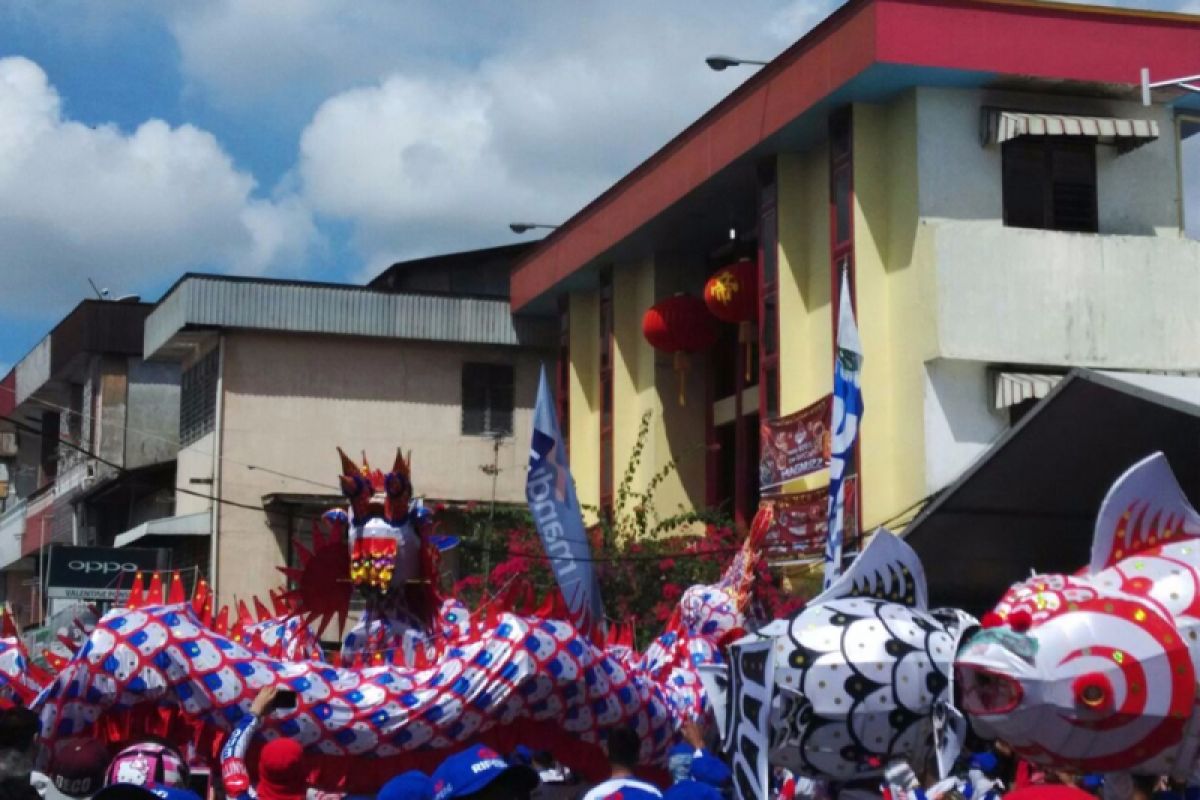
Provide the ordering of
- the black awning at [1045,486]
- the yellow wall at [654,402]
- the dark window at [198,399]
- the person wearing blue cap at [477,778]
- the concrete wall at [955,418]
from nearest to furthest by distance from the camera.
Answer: the person wearing blue cap at [477,778]
the black awning at [1045,486]
the concrete wall at [955,418]
the yellow wall at [654,402]
the dark window at [198,399]

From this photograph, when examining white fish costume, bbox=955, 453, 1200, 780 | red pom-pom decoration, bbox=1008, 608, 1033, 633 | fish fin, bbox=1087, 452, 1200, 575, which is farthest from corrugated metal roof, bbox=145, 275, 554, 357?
red pom-pom decoration, bbox=1008, 608, 1033, 633

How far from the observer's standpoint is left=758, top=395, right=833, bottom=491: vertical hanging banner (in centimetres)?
1681

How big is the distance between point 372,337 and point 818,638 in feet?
59.7

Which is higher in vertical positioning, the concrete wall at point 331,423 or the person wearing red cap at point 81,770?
the concrete wall at point 331,423

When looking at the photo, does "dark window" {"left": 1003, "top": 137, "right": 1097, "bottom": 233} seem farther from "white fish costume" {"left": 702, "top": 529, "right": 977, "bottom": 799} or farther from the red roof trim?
"white fish costume" {"left": 702, "top": 529, "right": 977, "bottom": 799}

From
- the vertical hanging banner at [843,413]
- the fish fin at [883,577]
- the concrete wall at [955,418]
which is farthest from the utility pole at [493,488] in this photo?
the fish fin at [883,577]

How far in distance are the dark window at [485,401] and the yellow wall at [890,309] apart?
9727 millimetres

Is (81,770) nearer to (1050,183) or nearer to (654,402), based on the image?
(1050,183)

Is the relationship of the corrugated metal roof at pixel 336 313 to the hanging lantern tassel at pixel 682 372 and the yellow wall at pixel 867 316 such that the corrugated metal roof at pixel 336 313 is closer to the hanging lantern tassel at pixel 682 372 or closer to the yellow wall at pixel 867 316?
the yellow wall at pixel 867 316

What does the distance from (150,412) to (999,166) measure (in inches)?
658

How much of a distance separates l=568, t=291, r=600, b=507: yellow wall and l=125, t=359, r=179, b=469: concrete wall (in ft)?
25.9

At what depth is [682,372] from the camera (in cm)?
2136

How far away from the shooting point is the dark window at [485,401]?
25703 millimetres

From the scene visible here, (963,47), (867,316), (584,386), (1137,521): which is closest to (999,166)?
(963,47)
